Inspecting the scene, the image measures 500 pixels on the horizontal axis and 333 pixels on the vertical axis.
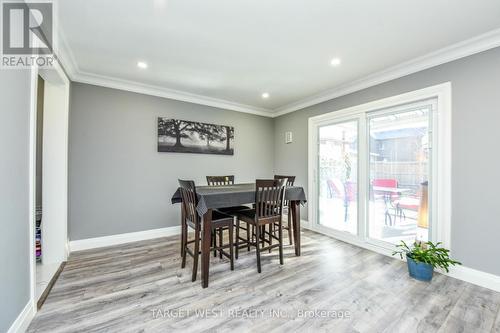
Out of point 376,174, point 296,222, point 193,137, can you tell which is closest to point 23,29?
point 193,137

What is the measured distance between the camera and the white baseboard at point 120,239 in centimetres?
310

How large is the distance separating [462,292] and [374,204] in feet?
4.42

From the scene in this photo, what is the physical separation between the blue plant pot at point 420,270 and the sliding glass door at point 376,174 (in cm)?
55

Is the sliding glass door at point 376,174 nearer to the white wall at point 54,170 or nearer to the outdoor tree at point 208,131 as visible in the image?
the outdoor tree at point 208,131

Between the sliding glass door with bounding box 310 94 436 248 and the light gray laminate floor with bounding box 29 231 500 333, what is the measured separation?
58cm

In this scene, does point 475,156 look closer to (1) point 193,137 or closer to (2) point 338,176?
(2) point 338,176

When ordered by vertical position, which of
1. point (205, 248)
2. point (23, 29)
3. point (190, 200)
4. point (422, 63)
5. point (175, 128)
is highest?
point (422, 63)

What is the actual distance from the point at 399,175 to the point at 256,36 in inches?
102

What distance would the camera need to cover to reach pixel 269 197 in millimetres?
2639

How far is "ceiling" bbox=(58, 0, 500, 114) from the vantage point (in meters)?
1.83

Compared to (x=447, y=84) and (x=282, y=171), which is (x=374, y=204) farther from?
(x=282, y=171)

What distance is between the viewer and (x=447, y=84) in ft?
8.12

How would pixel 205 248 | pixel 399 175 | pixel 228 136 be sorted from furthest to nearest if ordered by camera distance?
1. pixel 228 136
2. pixel 399 175
3. pixel 205 248

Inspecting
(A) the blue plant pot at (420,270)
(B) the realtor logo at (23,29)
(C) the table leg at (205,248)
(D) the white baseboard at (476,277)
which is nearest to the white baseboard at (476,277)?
(D) the white baseboard at (476,277)
